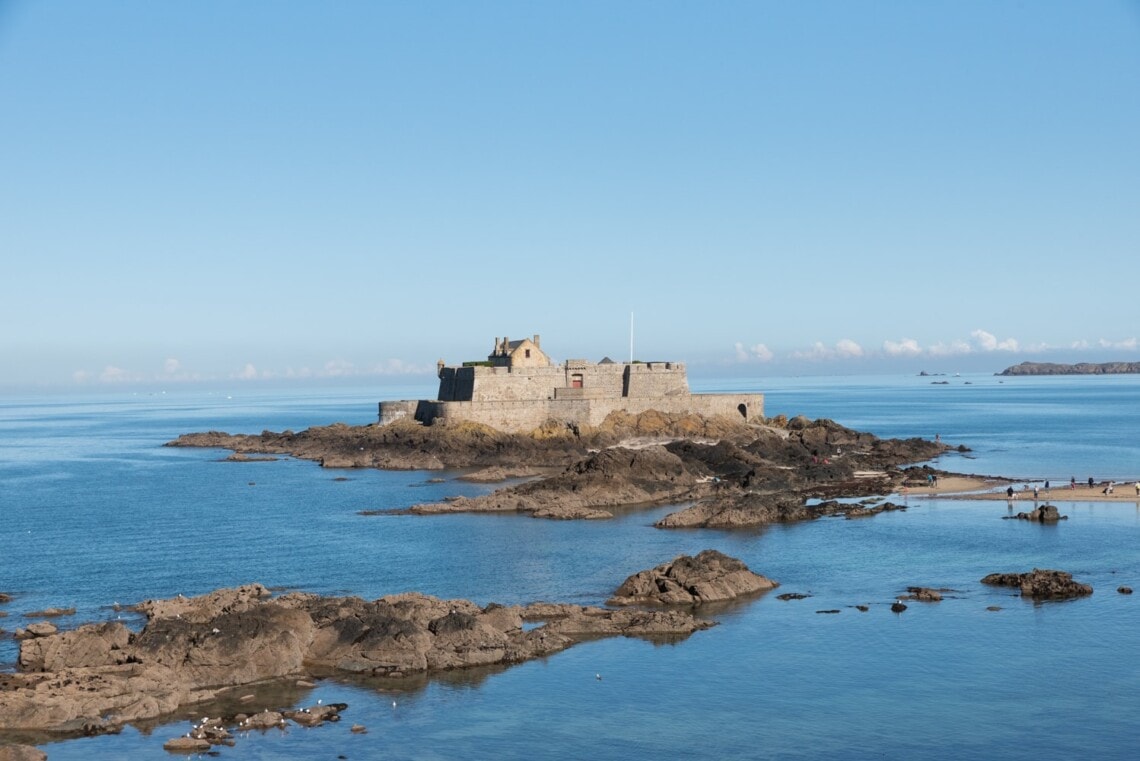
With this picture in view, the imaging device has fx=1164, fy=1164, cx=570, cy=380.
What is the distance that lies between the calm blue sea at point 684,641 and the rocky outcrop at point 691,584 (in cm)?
83

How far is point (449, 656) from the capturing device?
23812mm

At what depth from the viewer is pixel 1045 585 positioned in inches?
1158

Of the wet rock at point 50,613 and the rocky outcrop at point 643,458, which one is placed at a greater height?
the rocky outcrop at point 643,458

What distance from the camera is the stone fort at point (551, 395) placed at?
66.5m

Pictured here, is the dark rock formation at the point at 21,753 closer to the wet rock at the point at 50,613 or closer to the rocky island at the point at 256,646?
the rocky island at the point at 256,646

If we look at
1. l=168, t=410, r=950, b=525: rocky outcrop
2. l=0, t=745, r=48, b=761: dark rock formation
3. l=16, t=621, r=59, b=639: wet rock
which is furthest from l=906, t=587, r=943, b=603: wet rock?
l=16, t=621, r=59, b=639: wet rock

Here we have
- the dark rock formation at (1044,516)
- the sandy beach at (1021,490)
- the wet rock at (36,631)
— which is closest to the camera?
the wet rock at (36,631)

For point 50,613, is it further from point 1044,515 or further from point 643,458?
point 1044,515

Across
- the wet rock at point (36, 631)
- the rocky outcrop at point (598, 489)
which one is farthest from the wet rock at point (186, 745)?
the rocky outcrop at point (598, 489)

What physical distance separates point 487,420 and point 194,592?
35752 mm

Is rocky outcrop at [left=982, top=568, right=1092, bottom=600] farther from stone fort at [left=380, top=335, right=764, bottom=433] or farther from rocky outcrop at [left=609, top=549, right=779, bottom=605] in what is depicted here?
stone fort at [left=380, top=335, right=764, bottom=433]

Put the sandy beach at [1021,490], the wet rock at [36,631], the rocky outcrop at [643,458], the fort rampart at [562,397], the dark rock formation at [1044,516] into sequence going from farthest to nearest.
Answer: the fort rampart at [562,397] → the rocky outcrop at [643,458] → the sandy beach at [1021,490] → the dark rock formation at [1044,516] → the wet rock at [36,631]

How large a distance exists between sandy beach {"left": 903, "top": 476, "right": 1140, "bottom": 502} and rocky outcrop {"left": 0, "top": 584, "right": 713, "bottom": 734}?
2536 cm

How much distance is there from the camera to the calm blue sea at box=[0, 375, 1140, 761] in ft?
64.9
